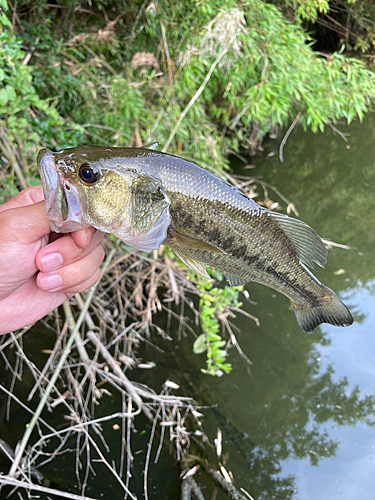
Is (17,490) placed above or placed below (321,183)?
below

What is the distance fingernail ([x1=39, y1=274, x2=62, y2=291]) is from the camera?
1.39 meters

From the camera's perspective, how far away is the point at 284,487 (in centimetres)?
296

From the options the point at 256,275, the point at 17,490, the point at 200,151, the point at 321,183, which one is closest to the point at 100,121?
the point at 200,151

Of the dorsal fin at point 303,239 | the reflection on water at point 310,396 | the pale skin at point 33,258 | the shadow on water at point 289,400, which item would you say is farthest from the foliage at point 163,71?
the dorsal fin at point 303,239

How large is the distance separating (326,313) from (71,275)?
1090mm

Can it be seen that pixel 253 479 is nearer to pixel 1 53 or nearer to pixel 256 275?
pixel 256 275

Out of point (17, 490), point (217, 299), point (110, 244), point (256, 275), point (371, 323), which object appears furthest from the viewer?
point (371, 323)

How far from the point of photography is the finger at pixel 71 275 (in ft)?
4.58

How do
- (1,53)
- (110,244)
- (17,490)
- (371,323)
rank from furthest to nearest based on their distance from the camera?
(371,323) < (110,244) < (17,490) < (1,53)

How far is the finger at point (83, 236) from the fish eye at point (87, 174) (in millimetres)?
238

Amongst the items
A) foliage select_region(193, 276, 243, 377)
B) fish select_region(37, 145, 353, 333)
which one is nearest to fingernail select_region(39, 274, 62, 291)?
fish select_region(37, 145, 353, 333)

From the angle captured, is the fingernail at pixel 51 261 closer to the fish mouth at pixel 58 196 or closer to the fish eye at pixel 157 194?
the fish mouth at pixel 58 196

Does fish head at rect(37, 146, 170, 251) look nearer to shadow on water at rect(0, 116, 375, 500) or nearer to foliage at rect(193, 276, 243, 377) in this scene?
foliage at rect(193, 276, 243, 377)

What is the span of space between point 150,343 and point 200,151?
2234 mm
